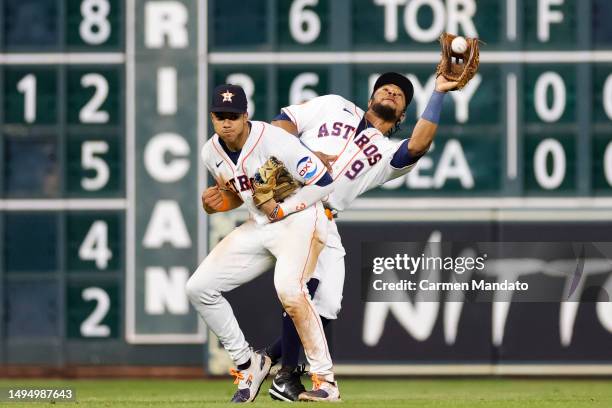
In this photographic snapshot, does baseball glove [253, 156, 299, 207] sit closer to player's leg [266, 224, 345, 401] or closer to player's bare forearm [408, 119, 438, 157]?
player's leg [266, 224, 345, 401]

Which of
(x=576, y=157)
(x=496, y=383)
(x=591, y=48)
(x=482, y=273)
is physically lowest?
(x=496, y=383)

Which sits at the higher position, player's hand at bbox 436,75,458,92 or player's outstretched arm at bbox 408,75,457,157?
player's hand at bbox 436,75,458,92

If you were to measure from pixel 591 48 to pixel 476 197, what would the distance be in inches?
48.0

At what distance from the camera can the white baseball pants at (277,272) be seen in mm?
8109

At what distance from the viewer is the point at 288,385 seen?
8.39 metres

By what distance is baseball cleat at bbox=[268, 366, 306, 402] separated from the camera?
27.5 feet

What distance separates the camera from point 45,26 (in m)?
11.8

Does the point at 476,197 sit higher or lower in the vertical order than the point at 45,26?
lower

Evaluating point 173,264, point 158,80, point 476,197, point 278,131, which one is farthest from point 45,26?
point 278,131

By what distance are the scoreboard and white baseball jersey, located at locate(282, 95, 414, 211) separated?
278 centimetres

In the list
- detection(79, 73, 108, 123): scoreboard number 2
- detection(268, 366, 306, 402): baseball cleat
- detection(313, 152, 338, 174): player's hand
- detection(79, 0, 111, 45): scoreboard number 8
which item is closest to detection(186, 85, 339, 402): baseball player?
detection(268, 366, 306, 402): baseball cleat

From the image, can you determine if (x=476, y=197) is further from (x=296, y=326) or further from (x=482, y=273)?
(x=296, y=326)

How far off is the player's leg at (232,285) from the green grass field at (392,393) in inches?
6.4

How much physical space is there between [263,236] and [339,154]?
744 mm
